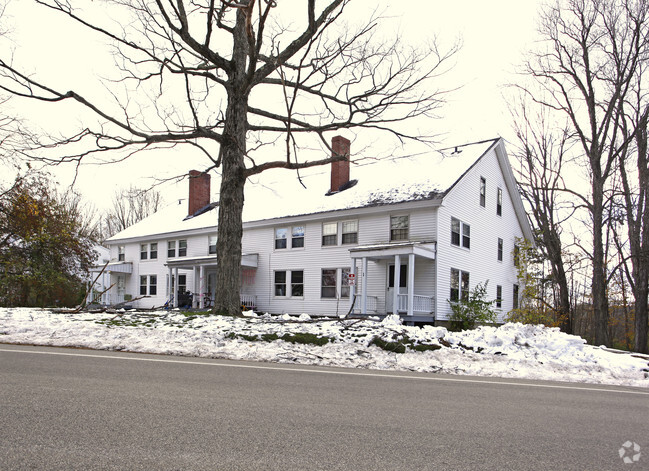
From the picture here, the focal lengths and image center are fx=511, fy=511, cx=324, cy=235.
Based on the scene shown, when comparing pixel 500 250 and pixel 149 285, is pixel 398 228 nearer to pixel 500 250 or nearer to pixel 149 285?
pixel 500 250

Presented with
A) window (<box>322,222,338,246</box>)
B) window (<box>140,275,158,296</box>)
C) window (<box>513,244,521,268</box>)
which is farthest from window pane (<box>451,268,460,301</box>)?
window (<box>140,275,158,296</box>)

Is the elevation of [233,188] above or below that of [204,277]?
above

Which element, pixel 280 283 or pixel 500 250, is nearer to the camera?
pixel 280 283

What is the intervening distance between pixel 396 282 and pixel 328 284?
5198 mm

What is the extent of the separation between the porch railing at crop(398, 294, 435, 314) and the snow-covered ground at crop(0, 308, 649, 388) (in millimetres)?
8540

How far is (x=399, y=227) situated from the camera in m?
22.1

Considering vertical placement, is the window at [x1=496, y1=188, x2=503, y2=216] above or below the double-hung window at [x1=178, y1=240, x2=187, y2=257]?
above

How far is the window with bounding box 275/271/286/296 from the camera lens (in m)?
25.9

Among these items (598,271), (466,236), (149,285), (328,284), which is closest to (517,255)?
(466,236)

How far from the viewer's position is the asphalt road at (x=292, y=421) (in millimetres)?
3461

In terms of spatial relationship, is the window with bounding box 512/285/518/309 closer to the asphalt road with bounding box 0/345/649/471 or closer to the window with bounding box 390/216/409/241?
the window with bounding box 390/216/409/241

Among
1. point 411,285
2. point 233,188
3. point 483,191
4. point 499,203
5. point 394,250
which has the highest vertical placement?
point 483,191

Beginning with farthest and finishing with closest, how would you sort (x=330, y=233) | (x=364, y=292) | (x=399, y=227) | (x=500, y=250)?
(x=500, y=250) < (x=330, y=233) < (x=399, y=227) < (x=364, y=292)

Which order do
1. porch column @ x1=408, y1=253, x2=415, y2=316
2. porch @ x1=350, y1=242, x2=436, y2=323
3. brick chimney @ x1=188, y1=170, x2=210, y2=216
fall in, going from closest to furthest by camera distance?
porch column @ x1=408, y1=253, x2=415, y2=316, porch @ x1=350, y1=242, x2=436, y2=323, brick chimney @ x1=188, y1=170, x2=210, y2=216
